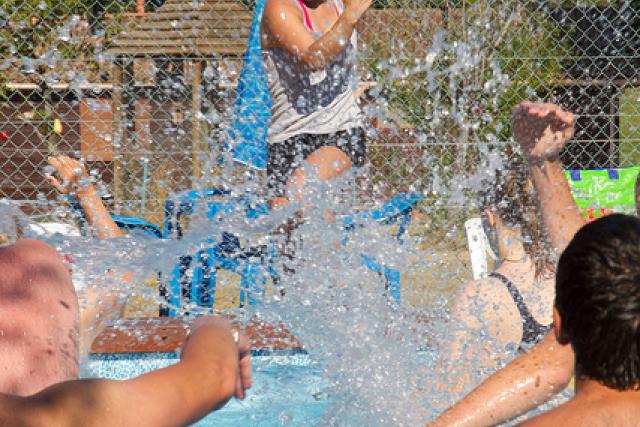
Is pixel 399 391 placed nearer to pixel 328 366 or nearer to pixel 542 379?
pixel 328 366

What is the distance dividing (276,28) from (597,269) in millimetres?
2838

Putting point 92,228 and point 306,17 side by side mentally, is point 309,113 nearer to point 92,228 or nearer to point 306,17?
point 306,17

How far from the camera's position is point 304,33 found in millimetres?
3988

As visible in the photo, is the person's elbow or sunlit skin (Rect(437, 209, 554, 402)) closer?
sunlit skin (Rect(437, 209, 554, 402))

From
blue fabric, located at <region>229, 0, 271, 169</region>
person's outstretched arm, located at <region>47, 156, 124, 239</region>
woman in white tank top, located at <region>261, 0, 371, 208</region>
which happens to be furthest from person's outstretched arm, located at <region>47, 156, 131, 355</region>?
blue fabric, located at <region>229, 0, 271, 169</region>

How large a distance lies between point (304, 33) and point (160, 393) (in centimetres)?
278

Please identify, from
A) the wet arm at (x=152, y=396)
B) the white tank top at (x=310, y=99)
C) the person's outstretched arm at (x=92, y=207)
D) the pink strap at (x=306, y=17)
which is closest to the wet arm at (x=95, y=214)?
the person's outstretched arm at (x=92, y=207)

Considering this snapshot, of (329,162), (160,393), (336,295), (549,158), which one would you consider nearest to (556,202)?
(549,158)

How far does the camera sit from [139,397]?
1.39 m

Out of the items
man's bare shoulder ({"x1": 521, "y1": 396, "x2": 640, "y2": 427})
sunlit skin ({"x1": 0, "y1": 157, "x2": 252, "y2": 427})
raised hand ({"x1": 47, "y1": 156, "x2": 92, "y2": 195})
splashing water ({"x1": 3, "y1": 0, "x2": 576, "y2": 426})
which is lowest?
splashing water ({"x1": 3, "y1": 0, "x2": 576, "y2": 426})

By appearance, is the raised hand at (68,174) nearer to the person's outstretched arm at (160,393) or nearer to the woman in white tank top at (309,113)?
the woman in white tank top at (309,113)

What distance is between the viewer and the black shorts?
429cm

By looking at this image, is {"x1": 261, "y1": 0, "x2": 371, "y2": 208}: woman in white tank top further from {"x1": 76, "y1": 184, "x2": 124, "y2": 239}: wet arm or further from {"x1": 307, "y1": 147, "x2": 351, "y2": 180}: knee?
{"x1": 76, "y1": 184, "x2": 124, "y2": 239}: wet arm

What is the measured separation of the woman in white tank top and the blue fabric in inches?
34.7
